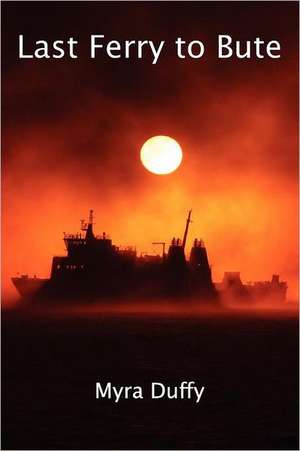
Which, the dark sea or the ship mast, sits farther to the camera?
the ship mast

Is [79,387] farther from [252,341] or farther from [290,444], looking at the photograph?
[252,341]

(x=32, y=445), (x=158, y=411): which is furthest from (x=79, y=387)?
(x=32, y=445)

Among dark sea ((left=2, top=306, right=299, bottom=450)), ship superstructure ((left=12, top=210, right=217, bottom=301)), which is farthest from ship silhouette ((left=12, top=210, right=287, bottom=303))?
dark sea ((left=2, top=306, right=299, bottom=450))

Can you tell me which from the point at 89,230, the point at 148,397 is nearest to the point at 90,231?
the point at 89,230

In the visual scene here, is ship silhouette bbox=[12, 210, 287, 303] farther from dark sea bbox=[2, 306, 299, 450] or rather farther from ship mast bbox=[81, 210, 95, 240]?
dark sea bbox=[2, 306, 299, 450]

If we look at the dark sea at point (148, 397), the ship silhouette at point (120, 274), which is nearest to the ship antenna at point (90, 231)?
the ship silhouette at point (120, 274)

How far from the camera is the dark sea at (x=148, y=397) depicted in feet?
60.4

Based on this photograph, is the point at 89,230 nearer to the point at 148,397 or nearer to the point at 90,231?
the point at 90,231

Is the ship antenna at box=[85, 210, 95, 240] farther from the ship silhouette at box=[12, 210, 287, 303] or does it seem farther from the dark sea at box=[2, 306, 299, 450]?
the dark sea at box=[2, 306, 299, 450]

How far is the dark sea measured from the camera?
18.4 m

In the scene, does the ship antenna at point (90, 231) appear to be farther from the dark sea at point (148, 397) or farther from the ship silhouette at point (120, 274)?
the dark sea at point (148, 397)

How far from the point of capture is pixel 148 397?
24375 mm

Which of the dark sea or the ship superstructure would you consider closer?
the dark sea

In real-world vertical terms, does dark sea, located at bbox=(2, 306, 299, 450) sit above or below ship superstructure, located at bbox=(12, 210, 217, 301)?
below
